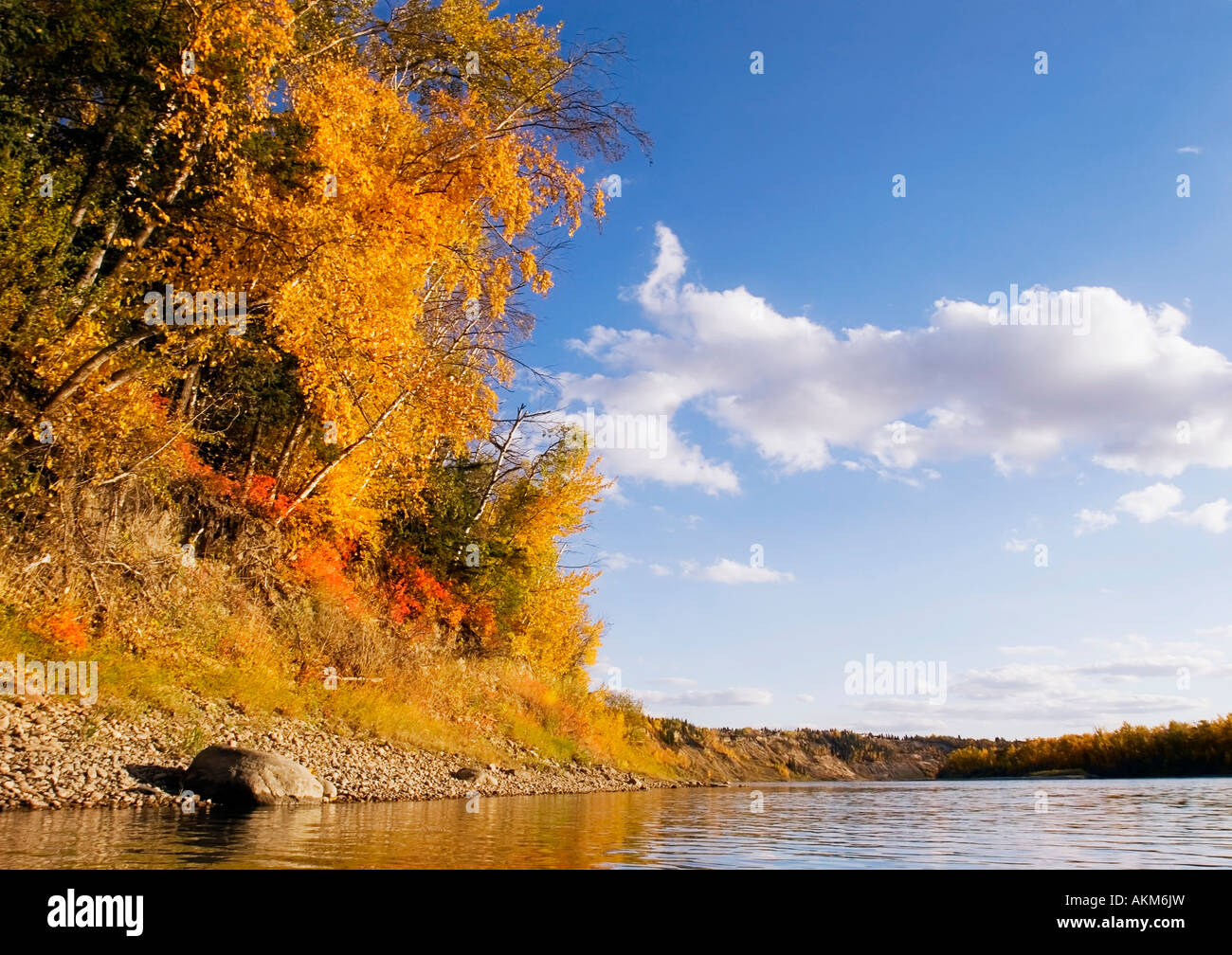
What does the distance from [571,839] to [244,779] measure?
583cm

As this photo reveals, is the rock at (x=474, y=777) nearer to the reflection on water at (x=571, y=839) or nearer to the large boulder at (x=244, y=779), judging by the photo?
the reflection on water at (x=571, y=839)

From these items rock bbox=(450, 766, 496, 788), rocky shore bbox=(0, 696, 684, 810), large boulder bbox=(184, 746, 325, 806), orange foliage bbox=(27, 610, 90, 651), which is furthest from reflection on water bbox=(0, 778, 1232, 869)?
rock bbox=(450, 766, 496, 788)

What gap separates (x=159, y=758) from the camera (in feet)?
40.6

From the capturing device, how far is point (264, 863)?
20.0ft

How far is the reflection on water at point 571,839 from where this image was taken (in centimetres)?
651

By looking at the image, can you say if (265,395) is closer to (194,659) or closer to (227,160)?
(227,160)

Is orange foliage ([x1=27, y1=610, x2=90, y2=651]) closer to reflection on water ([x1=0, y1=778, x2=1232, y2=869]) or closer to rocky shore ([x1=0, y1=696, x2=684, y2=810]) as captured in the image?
rocky shore ([x1=0, y1=696, x2=684, y2=810])

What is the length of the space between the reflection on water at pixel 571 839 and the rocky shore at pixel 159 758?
3.04ft

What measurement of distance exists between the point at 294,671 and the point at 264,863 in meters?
13.8

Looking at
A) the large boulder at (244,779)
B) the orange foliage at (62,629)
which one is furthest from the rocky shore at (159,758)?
the orange foliage at (62,629)

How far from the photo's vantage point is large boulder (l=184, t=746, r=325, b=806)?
37.9 ft

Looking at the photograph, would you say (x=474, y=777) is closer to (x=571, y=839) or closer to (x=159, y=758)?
(x=159, y=758)

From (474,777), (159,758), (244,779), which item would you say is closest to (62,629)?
(159,758)

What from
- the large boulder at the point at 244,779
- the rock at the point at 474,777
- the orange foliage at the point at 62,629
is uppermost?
the orange foliage at the point at 62,629
